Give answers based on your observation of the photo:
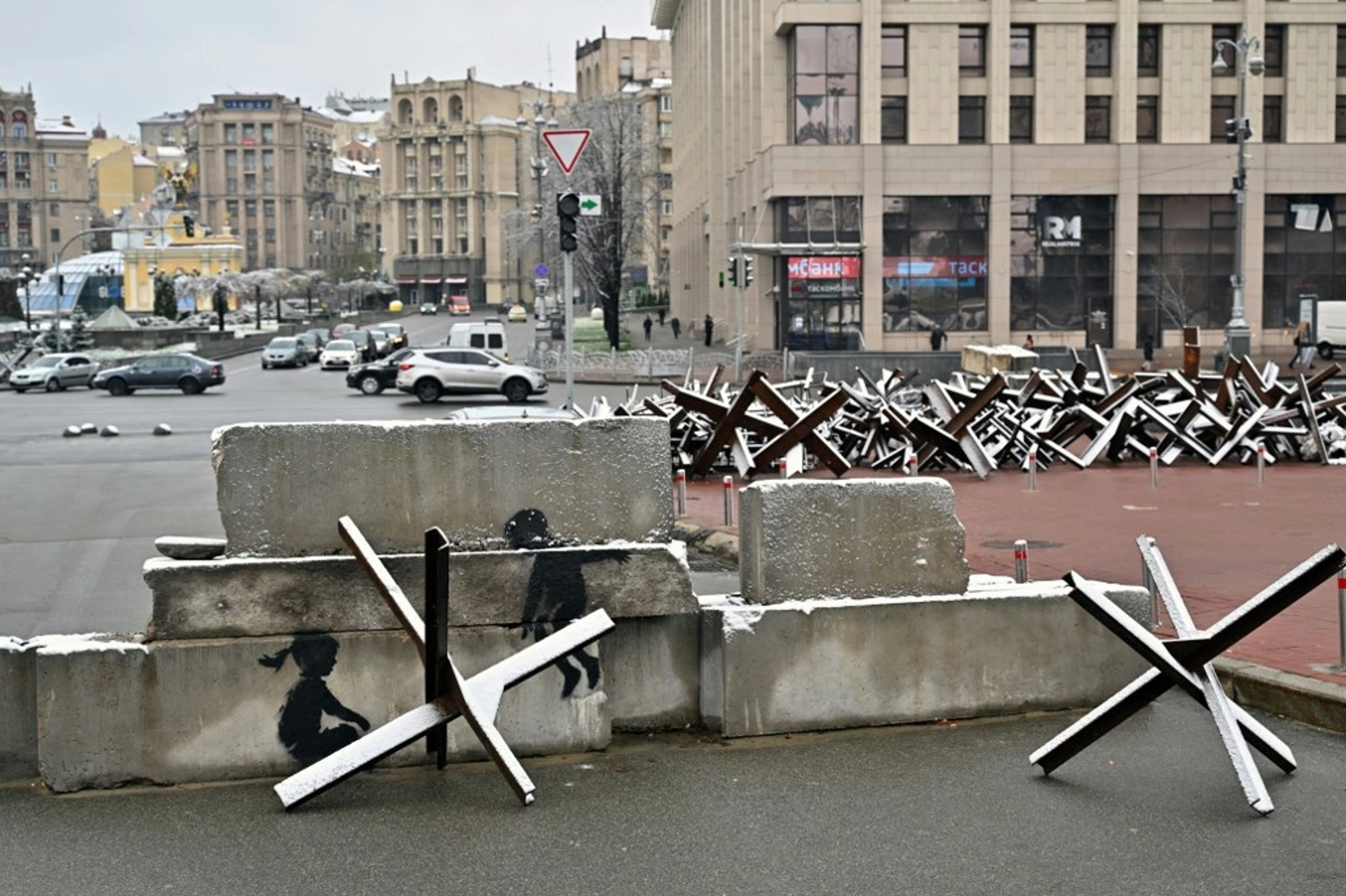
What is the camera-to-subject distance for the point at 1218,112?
62.0m

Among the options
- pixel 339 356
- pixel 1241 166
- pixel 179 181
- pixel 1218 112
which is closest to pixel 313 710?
pixel 1241 166

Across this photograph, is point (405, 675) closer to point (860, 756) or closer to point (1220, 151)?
point (860, 756)

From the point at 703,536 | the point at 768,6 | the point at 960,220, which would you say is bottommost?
Result: the point at 703,536

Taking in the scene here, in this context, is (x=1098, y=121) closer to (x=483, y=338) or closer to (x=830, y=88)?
(x=830, y=88)

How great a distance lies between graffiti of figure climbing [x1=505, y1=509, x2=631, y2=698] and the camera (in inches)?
300

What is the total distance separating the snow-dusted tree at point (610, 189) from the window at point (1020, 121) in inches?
784

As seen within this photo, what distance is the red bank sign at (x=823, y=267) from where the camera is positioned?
6056cm

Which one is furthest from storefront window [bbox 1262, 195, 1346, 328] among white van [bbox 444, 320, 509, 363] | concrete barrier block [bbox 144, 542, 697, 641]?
concrete barrier block [bbox 144, 542, 697, 641]

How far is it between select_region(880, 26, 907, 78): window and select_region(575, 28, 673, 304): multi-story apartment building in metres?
47.9

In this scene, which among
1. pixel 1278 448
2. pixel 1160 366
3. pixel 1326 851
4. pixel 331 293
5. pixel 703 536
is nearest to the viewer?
pixel 1326 851

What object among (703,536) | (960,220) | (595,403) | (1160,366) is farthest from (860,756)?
(960,220)

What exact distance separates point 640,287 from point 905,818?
455 ft

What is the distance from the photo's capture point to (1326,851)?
20.8 feet

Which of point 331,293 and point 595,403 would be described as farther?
point 331,293
